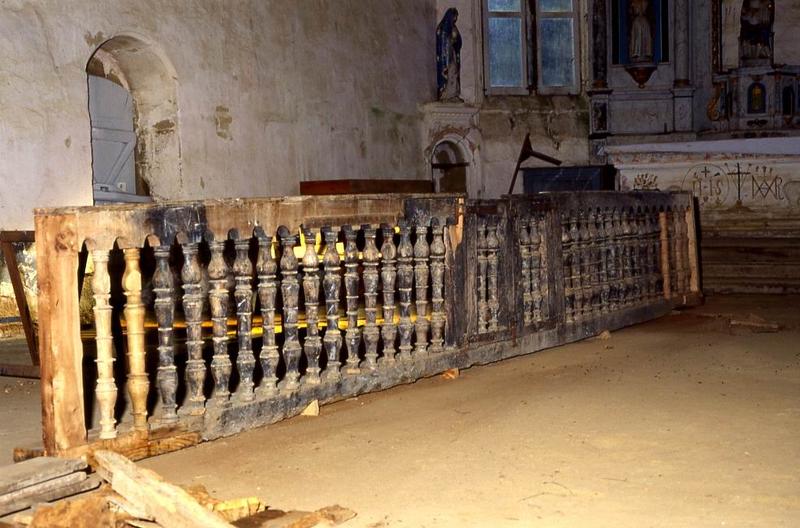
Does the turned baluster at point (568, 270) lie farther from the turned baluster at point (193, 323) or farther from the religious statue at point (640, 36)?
the religious statue at point (640, 36)

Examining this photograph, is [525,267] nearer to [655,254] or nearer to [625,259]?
[625,259]

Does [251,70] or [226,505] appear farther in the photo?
[251,70]

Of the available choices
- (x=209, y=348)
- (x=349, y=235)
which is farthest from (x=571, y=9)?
(x=349, y=235)

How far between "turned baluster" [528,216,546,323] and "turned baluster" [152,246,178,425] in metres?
2.90

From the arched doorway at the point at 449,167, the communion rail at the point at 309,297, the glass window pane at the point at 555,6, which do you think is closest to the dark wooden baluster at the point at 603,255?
the communion rail at the point at 309,297

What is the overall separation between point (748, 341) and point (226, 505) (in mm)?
4592

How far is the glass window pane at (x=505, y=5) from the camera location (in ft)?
53.4

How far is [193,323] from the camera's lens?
417 centimetres

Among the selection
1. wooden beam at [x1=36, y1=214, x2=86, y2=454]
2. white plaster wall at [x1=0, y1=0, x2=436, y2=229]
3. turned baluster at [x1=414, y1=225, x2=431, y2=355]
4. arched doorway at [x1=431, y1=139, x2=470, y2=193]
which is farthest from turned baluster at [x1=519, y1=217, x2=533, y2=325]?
arched doorway at [x1=431, y1=139, x2=470, y2=193]

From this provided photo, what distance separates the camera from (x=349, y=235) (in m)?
4.99

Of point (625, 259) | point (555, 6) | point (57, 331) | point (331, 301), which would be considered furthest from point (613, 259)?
point (555, 6)

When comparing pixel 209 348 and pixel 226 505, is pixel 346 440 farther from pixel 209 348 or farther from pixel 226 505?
pixel 209 348

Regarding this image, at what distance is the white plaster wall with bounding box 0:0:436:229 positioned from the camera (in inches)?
357

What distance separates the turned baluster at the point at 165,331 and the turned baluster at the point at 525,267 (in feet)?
9.11
